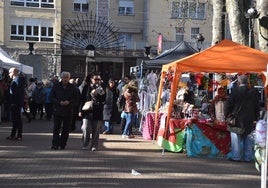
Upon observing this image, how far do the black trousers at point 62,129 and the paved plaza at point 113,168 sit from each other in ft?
0.75

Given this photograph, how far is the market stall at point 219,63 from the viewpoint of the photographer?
445 inches

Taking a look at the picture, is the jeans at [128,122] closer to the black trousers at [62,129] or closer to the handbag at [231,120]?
the black trousers at [62,129]

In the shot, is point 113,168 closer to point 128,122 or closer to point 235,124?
point 235,124

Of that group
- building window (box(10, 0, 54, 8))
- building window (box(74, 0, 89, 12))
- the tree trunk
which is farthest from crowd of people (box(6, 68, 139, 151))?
building window (box(74, 0, 89, 12))

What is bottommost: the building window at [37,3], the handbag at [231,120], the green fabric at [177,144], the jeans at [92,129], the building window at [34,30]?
the green fabric at [177,144]

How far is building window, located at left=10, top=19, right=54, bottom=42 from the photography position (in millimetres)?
46250

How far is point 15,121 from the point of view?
A: 13.3 m

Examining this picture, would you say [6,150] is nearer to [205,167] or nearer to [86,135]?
[86,135]

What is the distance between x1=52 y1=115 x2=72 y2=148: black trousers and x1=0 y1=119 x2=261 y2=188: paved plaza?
0.23 m

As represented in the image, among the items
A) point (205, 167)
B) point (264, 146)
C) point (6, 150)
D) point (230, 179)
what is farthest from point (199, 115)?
point (264, 146)

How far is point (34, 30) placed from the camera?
46.7 m

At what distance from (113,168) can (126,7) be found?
4070 centimetres

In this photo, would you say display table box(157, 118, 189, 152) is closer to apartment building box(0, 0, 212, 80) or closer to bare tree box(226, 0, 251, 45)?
bare tree box(226, 0, 251, 45)

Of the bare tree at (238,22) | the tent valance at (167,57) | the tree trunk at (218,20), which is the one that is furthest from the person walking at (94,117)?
the tree trunk at (218,20)
